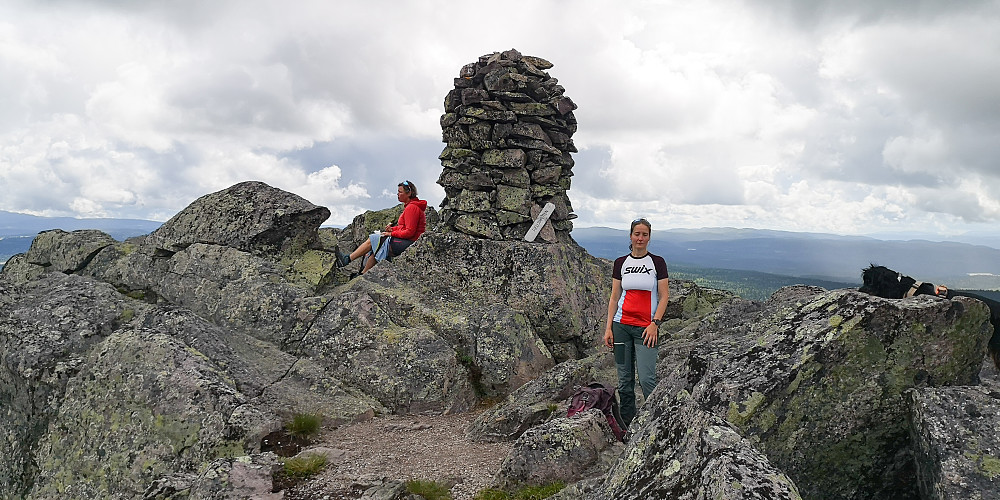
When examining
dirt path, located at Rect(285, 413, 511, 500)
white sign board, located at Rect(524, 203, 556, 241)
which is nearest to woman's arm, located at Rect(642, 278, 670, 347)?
dirt path, located at Rect(285, 413, 511, 500)

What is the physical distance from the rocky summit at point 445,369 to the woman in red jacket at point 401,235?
Answer: 99 cm

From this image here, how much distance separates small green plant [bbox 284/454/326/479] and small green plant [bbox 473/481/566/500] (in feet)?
9.68

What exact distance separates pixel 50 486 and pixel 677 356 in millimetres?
13255

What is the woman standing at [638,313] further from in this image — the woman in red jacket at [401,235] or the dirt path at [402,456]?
the woman in red jacket at [401,235]

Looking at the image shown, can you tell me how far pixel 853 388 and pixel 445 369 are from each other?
971cm

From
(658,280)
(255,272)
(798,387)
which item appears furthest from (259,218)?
(798,387)

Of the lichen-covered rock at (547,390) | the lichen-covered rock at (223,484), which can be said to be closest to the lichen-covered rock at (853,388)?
the lichen-covered rock at (547,390)

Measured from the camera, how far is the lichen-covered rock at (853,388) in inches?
237

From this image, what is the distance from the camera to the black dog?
282 inches

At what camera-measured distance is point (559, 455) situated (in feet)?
27.6

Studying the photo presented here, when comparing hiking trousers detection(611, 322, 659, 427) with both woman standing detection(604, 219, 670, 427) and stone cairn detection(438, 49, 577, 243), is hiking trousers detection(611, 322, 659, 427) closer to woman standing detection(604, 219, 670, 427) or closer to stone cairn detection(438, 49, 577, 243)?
woman standing detection(604, 219, 670, 427)

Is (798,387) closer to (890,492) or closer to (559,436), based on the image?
(890,492)

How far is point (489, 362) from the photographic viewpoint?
1475 centimetres

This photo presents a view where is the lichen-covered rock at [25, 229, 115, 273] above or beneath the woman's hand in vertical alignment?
above
